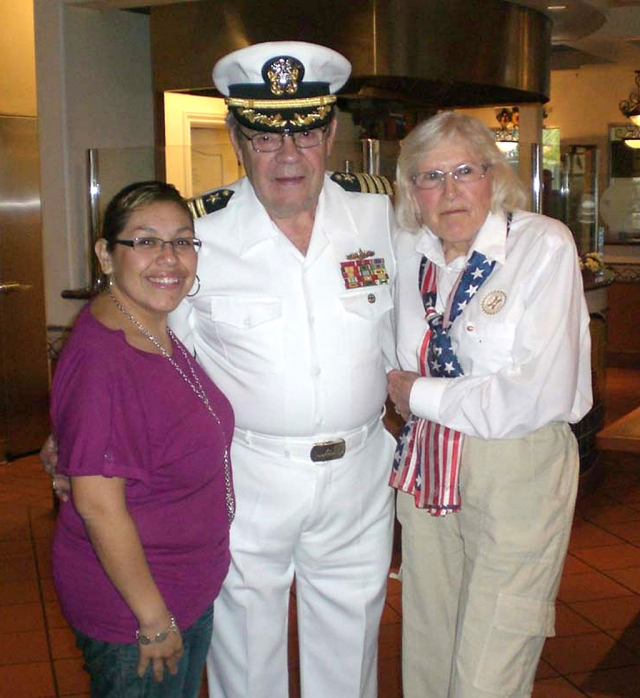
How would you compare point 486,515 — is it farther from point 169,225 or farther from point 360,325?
point 169,225

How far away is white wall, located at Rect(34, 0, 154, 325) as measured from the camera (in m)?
4.44

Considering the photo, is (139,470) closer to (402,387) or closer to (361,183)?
(402,387)

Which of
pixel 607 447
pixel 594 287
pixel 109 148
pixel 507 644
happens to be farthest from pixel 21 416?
pixel 507 644

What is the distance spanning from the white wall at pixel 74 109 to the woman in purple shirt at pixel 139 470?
2.82m

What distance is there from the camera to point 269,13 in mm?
3998

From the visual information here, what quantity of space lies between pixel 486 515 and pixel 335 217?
0.74m

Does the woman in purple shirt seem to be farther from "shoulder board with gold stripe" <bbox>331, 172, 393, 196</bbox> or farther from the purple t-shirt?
"shoulder board with gold stripe" <bbox>331, 172, 393, 196</bbox>

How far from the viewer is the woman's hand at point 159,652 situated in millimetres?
1663

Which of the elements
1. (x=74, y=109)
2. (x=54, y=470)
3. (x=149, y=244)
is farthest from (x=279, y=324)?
(x=74, y=109)

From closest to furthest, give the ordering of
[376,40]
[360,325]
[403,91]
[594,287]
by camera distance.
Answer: [360,325]
[376,40]
[403,91]
[594,287]

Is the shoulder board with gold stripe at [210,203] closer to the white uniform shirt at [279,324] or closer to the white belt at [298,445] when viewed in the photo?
the white uniform shirt at [279,324]

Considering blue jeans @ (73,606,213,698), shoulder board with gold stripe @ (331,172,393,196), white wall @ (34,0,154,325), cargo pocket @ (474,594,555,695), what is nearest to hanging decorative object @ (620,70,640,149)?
white wall @ (34,0,154,325)

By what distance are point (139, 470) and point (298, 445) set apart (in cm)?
56

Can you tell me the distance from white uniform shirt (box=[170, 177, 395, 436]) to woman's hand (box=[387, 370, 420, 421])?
8 centimetres
